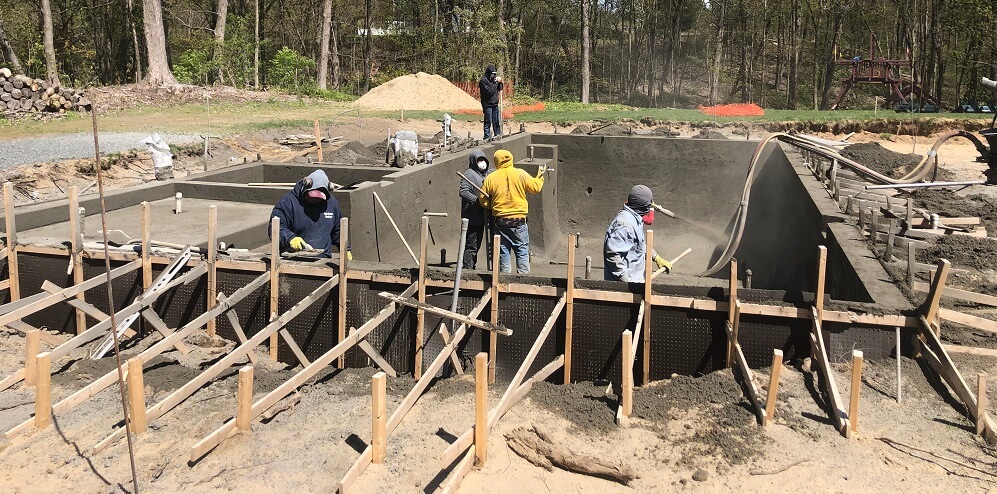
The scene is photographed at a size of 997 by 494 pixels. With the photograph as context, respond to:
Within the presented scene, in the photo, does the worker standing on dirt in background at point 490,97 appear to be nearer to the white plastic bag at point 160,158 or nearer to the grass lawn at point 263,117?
the white plastic bag at point 160,158

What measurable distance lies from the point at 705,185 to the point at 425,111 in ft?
46.3

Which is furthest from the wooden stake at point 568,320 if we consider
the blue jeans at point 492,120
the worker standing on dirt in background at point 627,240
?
the blue jeans at point 492,120

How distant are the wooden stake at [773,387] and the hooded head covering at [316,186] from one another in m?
5.23

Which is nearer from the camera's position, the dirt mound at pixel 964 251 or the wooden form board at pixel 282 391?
the wooden form board at pixel 282 391

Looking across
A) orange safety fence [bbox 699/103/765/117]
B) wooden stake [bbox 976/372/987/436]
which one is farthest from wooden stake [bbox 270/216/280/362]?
orange safety fence [bbox 699/103/765/117]

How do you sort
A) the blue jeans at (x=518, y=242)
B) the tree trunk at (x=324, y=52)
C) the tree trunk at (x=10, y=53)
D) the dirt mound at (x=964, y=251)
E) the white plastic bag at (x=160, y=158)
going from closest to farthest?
the dirt mound at (x=964, y=251) → the blue jeans at (x=518, y=242) → the white plastic bag at (x=160, y=158) → the tree trunk at (x=10, y=53) → the tree trunk at (x=324, y=52)

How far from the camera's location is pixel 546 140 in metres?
17.7

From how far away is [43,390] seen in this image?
5.79 metres

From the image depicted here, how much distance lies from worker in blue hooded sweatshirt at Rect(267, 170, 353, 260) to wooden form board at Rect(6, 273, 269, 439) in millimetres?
1012

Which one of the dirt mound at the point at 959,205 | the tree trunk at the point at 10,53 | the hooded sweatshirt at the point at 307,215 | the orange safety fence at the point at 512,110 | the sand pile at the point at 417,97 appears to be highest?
the tree trunk at the point at 10,53

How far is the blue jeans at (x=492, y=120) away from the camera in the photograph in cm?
1647

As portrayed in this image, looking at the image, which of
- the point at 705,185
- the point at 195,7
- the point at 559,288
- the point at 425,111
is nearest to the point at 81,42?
the point at 195,7

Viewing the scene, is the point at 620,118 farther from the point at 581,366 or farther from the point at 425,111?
the point at 581,366

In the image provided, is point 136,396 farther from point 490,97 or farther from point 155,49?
point 155,49
